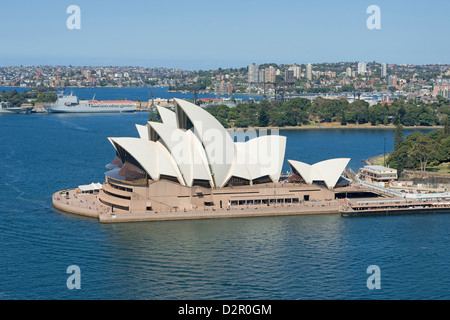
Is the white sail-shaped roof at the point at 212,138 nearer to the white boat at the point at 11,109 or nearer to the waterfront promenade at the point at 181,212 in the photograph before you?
the waterfront promenade at the point at 181,212

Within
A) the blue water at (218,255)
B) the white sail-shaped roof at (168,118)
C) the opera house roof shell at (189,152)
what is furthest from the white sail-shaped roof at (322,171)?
the white sail-shaped roof at (168,118)

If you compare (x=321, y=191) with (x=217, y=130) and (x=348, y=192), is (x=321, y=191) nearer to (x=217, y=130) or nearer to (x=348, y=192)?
(x=348, y=192)

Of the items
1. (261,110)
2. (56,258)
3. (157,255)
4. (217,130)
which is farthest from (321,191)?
(261,110)

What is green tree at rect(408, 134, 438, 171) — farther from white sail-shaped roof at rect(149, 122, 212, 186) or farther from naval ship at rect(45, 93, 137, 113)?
naval ship at rect(45, 93, 137, 113)

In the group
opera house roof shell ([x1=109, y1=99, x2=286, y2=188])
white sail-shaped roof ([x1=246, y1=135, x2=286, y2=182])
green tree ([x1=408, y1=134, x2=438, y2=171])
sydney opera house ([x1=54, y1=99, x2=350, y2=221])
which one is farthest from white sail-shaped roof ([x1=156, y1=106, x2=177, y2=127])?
green tree ([x1=408, y1=134, x2=438, y2=171])

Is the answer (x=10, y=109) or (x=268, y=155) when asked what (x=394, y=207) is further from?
(x=10, y=109)
